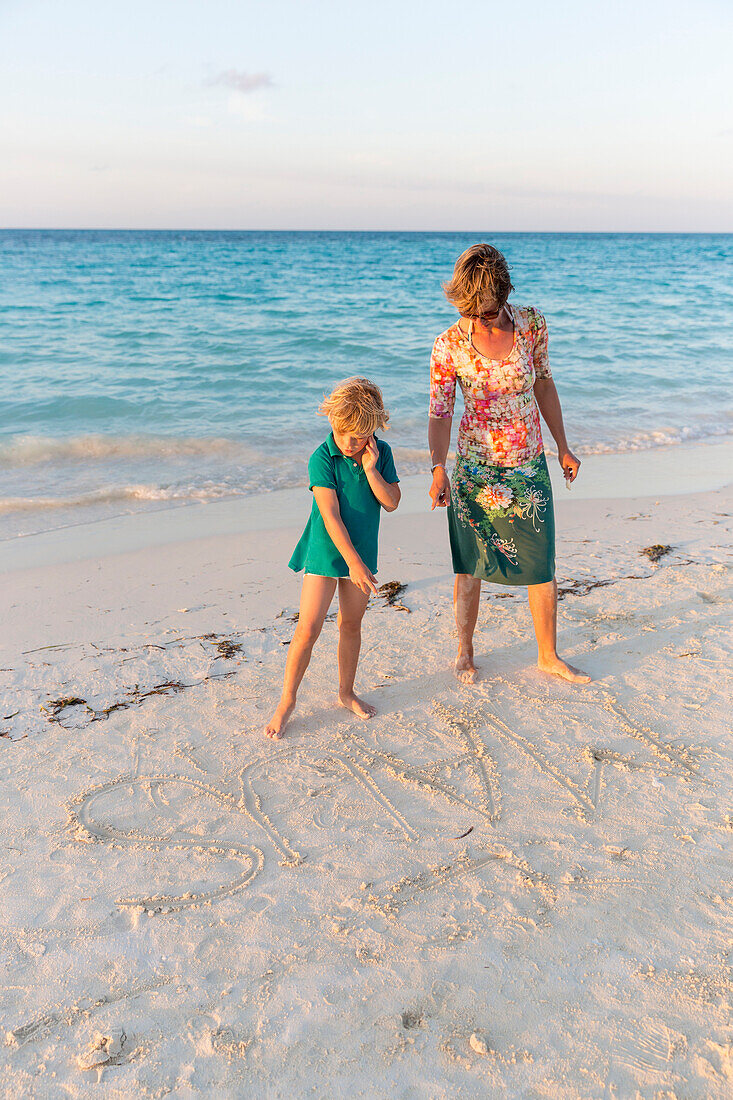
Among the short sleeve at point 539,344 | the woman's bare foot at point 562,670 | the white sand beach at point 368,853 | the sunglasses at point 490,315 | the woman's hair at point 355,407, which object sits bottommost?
the white sand beach at point 368,853

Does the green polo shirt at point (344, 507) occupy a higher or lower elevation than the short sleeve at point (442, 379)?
lower

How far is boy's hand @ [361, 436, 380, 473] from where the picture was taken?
3.01m

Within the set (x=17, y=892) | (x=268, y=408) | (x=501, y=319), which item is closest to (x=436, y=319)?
(x=268, y=408)

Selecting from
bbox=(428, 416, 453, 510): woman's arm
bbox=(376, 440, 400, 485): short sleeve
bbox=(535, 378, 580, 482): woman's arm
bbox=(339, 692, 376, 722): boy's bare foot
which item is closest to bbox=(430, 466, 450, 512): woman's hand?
bbox=(428, 416, 453, 510): woman's arm

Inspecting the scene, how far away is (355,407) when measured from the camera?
9.51 feet

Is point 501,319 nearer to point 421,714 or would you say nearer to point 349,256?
point 421,714

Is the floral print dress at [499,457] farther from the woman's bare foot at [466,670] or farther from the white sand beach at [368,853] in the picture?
the white sand beach at [368,853]

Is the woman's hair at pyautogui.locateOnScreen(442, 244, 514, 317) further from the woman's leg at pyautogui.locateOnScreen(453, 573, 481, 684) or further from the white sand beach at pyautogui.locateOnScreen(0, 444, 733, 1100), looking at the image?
the white sand beach at pyautogui.locateOnScreen(0, 444, 733, 1100)

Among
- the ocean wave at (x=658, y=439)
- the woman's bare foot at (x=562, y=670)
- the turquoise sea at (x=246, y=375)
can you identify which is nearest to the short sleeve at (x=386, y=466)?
the turquoise sea at (x=246, y=375)

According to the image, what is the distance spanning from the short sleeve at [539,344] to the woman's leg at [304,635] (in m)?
1.35

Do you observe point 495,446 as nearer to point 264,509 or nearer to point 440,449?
point 440,449

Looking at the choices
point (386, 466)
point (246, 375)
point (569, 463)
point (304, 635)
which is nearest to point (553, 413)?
point (569, 463)

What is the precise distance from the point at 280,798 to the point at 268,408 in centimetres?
822

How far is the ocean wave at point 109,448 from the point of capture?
27.2 ft
